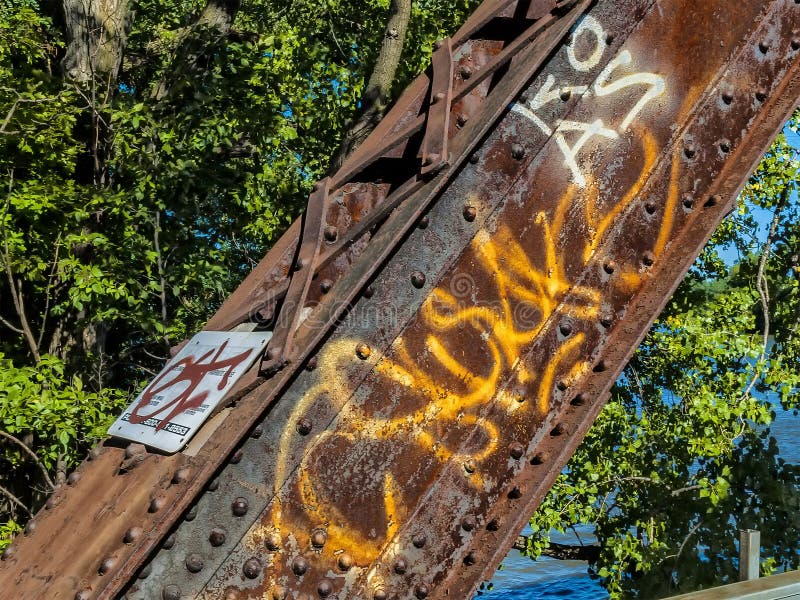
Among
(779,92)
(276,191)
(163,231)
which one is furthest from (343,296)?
(276,191)

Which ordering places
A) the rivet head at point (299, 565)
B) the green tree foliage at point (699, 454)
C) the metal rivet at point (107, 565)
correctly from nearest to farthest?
the metal rivet at point (107, 565), the rivet head at point (299, 565), the green tree foliage at point (699, 454)

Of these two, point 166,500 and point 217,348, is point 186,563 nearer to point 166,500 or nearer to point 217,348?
point 166,500

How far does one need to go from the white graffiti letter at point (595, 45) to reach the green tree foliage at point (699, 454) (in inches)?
256

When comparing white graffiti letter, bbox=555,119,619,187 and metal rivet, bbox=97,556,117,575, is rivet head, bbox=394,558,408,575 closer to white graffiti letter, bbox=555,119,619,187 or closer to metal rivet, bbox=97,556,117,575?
metal rivet, bbox=97,556,117,575

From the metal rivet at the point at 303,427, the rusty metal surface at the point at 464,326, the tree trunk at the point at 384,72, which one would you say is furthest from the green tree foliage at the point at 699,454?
the metal rivet at the point at 303,427

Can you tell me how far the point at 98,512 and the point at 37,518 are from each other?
0.44 m

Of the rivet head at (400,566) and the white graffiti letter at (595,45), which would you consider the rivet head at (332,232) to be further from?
the rivet head at (400,566)

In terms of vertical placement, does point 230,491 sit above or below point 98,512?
above

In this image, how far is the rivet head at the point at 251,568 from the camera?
5.84 feet

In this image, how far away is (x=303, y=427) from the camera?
6.04 feet

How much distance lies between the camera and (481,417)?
1989 mm

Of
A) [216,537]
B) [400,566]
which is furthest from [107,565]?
[400,566]

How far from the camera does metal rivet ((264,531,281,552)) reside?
5.92 ft

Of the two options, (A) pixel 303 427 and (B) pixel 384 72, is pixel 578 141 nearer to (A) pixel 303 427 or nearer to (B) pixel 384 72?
(A) pixel 303 427
